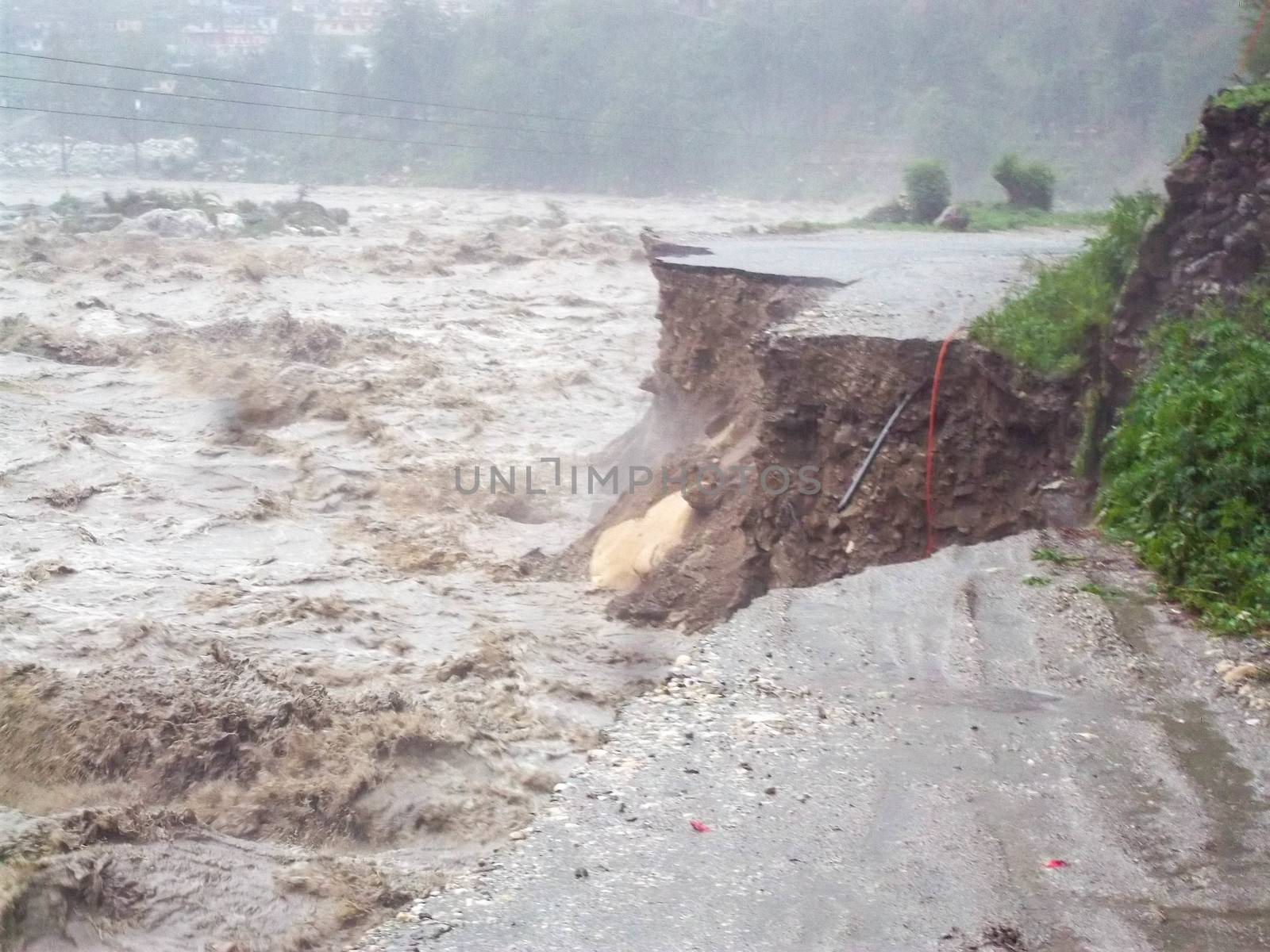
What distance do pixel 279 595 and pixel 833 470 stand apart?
4786mm

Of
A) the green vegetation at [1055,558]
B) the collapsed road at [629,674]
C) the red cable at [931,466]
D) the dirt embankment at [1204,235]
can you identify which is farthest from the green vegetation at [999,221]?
the green vegetation at [1055,558]

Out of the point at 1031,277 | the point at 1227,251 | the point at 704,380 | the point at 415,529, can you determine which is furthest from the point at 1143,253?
the point at 415,529

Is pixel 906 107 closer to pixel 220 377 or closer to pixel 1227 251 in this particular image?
pixel 220 377

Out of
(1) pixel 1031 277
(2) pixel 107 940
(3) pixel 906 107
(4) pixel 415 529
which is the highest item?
(3) pixel 906 107

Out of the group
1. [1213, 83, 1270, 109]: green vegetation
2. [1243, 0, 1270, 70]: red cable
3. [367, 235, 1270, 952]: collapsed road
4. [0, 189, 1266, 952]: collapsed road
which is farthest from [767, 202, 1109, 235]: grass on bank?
[367, 235, 1270, 952]: collapsed road

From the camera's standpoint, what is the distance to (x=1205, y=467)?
613cm

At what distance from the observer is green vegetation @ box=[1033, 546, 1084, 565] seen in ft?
20.3

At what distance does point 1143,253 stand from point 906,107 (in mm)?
41088

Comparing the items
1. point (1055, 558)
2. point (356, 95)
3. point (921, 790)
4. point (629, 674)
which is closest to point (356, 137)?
point (356, 95)

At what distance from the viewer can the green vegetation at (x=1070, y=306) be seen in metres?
7.99

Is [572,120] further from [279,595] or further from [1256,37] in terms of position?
[279,595]

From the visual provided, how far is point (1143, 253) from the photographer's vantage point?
7.86 m

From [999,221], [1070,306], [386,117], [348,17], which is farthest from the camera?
[348,17]

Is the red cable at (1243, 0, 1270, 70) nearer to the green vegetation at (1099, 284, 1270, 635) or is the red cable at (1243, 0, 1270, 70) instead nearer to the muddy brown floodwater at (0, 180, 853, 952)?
the green vegetation at (1099, 284, 1270, 635)
